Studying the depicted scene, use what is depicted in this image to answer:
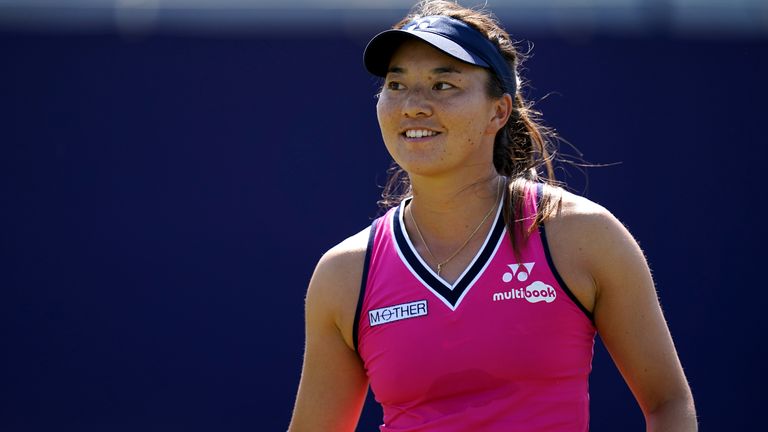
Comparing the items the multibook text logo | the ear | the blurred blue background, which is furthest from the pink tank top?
the blurred blue background

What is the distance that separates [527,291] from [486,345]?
14 cm

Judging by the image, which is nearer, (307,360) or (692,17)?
(307,360)

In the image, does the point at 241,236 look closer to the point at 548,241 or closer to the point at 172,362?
the point at 172,362

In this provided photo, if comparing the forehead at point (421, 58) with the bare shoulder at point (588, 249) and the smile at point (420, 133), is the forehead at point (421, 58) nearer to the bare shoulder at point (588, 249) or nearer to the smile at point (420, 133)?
the smile at point (420, 133)

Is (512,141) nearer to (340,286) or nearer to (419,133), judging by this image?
(419,133)

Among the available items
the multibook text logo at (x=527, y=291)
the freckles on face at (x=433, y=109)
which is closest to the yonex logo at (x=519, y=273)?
the multibook text logo at (x=527, y=291)

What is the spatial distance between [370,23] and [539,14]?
2.73 ft

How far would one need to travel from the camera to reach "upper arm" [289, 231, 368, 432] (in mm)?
2248

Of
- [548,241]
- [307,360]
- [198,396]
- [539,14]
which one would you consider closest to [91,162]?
[198,396]

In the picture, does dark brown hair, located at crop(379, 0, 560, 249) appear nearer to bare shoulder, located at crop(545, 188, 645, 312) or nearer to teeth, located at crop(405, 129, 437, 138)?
bare shoulder, located at crop(545, 188, 645, 312)

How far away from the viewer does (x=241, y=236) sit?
4.84 meters

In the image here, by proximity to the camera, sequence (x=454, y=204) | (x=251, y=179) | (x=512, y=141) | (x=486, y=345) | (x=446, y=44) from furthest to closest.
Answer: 1. (x=251, y=179)
2. (x=512, y=141)
3. (x=454, y=204)
4. (x=446, y=44)
5. (x=486, y=345)

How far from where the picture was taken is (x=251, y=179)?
4.88 metres

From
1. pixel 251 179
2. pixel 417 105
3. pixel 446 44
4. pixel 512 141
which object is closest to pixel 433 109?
pixel 417 105
